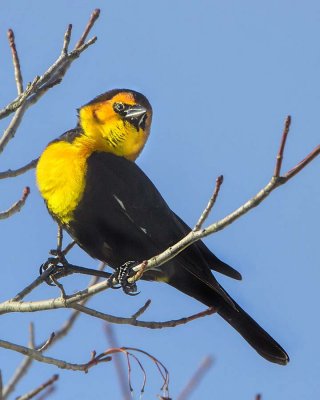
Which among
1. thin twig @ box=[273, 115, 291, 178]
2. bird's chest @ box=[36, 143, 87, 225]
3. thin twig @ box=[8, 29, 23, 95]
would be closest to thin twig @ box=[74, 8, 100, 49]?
thin twig @ box=[8, 29, 23, 95]

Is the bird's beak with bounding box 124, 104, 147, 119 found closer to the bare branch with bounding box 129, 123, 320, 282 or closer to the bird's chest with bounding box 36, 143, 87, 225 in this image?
the bird's chest with bounding box 36, 143, 87, 225

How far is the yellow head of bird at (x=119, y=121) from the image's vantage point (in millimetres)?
5441

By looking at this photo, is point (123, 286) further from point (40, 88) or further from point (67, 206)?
point (40, 88)

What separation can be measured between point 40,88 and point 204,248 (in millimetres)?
1367

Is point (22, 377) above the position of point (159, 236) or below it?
below

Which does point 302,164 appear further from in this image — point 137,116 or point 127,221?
point 137,116

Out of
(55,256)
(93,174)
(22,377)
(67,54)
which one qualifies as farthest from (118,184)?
(22,377)

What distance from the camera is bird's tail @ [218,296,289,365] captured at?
4859 millimetres

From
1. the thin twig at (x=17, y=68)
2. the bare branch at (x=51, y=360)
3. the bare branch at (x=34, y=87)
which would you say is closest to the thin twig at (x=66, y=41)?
the bare branch at (x=34, y=87)

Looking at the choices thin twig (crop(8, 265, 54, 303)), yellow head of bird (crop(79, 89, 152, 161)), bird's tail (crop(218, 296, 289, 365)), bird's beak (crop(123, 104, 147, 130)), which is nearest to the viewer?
thin twig (crop(8, 265, 54, 303))

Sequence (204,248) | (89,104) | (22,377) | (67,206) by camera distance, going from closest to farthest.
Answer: (22,377) → (67,206) → (204,248) → (89,104)

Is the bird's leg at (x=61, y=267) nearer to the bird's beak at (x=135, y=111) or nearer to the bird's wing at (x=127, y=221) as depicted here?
the bird's wing at (x=127, y=221)

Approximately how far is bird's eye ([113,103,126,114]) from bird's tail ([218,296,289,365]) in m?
1.47

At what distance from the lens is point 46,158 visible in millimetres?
4977
